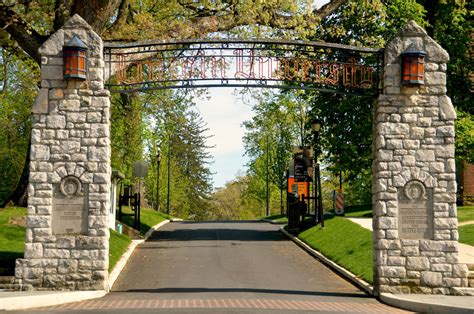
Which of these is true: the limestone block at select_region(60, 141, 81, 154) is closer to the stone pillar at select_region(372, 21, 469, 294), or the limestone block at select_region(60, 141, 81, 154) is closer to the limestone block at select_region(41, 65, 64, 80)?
the limestone block at select_region(41, 65, 64, 80)

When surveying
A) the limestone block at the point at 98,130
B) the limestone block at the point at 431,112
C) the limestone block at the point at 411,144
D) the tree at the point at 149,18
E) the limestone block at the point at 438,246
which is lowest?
the limestone block at the point at 438,246

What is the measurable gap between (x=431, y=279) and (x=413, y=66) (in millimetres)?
4404

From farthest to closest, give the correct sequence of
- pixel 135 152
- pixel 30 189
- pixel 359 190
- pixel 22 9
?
1. pixel 359 190
2. pixel 135 152
3. pixel 22 9
4. pixel 30 189

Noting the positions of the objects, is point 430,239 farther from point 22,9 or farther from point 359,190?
point 359,190

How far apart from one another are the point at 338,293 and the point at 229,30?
12452mm

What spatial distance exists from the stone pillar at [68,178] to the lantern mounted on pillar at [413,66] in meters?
6.23

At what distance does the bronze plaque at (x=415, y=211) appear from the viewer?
15609 mm

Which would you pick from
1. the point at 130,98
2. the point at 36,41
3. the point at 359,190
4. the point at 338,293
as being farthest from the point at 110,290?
the point at 359,190

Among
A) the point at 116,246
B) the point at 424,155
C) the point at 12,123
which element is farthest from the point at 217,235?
the point at 12,123

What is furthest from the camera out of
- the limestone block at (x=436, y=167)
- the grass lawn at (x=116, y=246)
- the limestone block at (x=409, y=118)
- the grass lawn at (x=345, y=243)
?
the grass lawn at (x=116, y=246)

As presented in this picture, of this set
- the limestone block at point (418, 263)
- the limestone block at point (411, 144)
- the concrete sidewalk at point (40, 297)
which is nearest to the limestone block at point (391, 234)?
the limestone block at point (418, 263)

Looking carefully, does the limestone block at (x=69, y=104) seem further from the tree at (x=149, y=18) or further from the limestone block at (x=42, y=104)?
the tree at (x=149, y=18)

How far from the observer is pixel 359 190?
53.8 meters

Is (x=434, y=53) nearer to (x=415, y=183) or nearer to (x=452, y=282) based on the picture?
(x=415, y=183)
